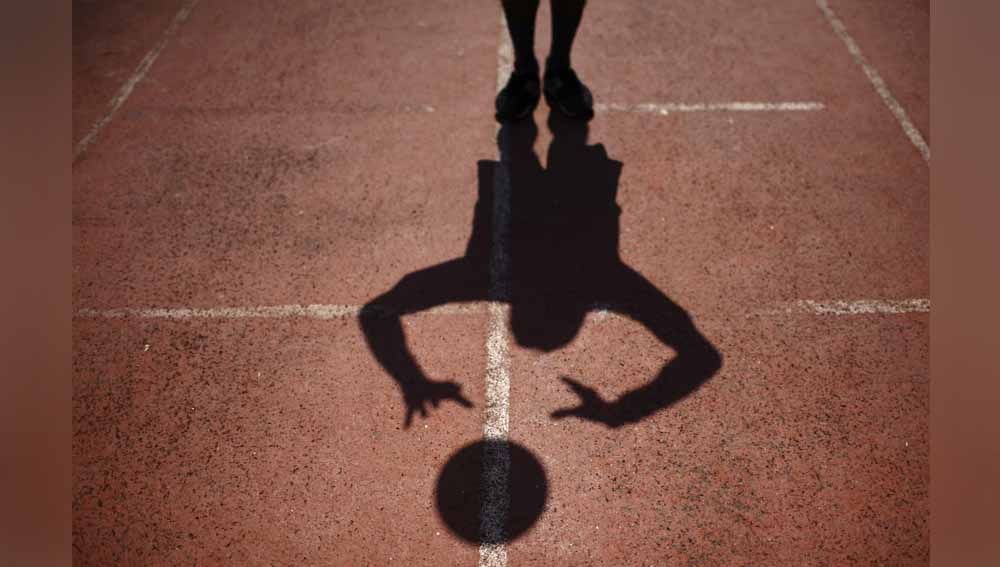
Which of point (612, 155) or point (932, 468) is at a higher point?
point (612, 155)

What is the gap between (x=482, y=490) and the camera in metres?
3.48

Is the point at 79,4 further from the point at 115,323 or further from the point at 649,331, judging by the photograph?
the point at 649,331

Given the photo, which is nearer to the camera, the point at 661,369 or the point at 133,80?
the point at 661,369

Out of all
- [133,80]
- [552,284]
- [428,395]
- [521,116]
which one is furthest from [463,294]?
[133,80]

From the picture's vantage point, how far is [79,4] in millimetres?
7402

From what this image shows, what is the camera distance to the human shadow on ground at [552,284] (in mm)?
3898

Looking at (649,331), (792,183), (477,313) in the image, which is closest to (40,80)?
(477,313)

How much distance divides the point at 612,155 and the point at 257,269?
8.75ft

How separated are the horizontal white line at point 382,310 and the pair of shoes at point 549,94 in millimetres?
1981

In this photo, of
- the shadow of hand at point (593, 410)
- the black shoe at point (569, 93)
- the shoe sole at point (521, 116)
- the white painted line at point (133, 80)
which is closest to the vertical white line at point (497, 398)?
the shadow of hand at point (593, 410)

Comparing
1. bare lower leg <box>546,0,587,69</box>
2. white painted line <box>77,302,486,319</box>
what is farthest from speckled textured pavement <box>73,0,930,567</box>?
bare lower leg <box>546,0,587,69</box>

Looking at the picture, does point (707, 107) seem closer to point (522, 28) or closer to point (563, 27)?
point (563, 27)

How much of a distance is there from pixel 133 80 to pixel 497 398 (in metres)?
4.67

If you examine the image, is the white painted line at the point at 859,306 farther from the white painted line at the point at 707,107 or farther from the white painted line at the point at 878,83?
the white painted line at the point at 707,107
